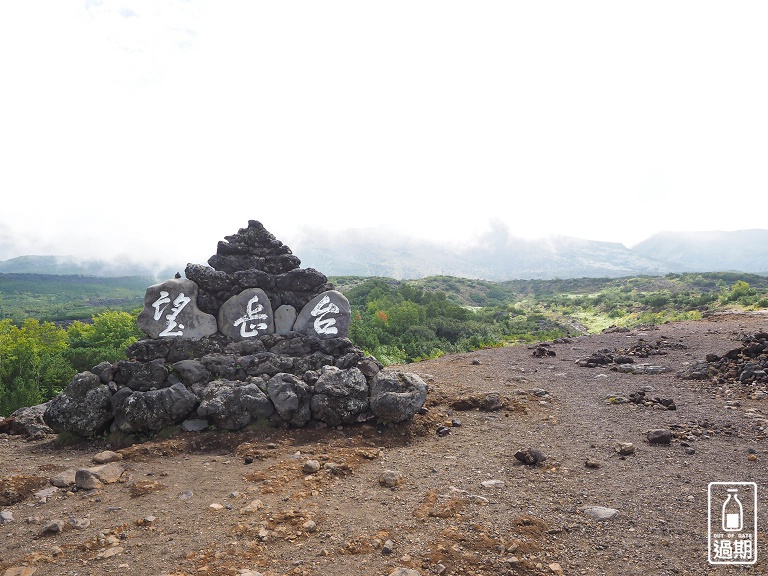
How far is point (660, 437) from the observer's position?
7.92m

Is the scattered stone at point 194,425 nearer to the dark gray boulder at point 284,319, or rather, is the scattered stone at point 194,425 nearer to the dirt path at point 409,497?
the dirt path at point 409,497

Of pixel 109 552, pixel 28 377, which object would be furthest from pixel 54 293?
pixel 109 552

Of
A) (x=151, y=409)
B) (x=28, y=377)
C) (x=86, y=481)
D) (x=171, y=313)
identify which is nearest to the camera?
(x=86, y=481)

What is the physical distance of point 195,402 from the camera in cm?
927

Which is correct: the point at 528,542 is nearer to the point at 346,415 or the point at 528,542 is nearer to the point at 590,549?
the point at 590,549

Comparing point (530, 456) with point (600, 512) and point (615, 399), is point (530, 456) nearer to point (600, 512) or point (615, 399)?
point (600, 512)

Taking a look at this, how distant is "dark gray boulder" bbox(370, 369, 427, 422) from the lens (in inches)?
365

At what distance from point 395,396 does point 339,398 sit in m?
1.23

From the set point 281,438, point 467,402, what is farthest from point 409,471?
point 467,402

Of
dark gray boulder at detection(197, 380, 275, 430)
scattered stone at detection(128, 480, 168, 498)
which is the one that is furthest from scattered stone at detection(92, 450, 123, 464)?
dark gray boulder at detection(197, 380, 275, 430)

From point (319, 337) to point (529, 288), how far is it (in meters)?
97.7

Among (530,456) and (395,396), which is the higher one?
(395,396)

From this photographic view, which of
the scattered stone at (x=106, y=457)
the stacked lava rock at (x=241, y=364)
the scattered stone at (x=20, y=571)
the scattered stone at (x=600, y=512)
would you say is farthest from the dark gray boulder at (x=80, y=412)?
the scattered stone at (x=600, y=512)

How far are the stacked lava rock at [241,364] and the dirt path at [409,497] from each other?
1.65 feet
